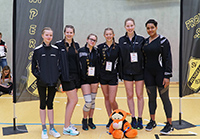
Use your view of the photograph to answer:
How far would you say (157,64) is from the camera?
354cm

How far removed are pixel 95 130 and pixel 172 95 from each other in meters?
3.36

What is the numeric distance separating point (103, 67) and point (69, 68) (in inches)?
21.6

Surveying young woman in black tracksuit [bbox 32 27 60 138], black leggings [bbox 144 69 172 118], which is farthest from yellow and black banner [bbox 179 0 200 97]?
young woman in black tracksuit [bbox 32 27 60 138]

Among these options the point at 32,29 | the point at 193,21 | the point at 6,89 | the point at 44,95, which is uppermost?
the point at 193,21

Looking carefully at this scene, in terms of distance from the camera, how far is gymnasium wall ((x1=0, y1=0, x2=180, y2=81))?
317 inches

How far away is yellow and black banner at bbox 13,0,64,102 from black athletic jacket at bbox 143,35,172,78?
1568mm

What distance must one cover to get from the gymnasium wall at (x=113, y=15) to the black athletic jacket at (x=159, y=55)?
4.78m

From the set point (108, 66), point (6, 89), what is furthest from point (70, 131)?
point (6, 89)

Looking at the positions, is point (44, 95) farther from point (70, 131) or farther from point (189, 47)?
point (189, 47)

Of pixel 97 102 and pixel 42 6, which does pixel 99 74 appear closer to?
pixel 42 6

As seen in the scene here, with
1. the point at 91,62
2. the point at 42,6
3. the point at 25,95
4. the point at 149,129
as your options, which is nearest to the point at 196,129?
the point at 149,129

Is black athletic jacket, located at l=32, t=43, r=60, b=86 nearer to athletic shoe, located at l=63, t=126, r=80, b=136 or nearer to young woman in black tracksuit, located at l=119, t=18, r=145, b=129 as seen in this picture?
athletic shoe, located at l=63, t=126, r=80, b=136

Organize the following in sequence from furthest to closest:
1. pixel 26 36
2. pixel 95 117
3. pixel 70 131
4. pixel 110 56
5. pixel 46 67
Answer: pixel 95 117, pixel 26 36, pixel 110 56, pixel 70 131, pixel 46 67

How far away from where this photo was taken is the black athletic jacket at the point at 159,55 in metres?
3.48
